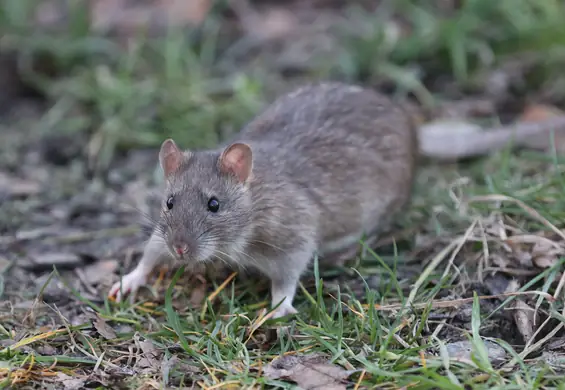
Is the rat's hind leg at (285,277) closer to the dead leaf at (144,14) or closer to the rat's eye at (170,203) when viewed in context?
the rat's eye at (170,203)

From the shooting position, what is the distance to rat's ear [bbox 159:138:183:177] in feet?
15.8

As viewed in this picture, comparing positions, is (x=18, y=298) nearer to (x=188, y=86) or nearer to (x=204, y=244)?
(x=204, y=244)

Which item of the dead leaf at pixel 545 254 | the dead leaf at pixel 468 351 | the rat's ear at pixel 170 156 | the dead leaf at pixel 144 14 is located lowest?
the dead leaf at pixel 468 351

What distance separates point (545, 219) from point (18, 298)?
3386mm

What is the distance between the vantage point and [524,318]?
14.9ft

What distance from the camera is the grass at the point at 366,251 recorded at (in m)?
4.16

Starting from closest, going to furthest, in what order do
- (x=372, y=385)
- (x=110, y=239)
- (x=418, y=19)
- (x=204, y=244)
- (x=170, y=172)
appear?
(x=372, y=385)
(x=204, y=244)
(x=170, y=172)
(x=110, y=239)
(x=418, y=19)

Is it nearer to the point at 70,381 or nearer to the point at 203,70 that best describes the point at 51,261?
the point at 70,381

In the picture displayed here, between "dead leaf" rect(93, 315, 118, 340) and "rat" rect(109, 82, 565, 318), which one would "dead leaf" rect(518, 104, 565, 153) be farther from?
"dead leaf" rect(93, 315, 118, 340)

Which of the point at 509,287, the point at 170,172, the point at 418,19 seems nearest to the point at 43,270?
the point at 170,172

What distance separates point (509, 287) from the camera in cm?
481

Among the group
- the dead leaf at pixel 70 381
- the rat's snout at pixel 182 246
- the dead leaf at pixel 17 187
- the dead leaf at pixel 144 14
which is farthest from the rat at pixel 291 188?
the dead leaf at pixel 144 14

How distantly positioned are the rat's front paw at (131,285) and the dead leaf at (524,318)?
91.8 inches

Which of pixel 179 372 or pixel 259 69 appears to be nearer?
pixel 179 372
